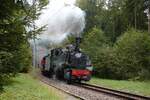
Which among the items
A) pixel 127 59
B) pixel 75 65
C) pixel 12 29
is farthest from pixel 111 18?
pixel 12 29

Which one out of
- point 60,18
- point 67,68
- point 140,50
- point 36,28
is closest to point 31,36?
point 36,28

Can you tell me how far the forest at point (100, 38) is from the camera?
29.9 ft

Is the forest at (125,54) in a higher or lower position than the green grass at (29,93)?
higher

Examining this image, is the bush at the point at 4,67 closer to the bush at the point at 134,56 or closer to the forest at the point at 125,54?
the forest at the point at 125,54

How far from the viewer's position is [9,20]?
9.02 meters

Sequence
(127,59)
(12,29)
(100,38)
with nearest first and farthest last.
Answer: (12,29)
(127,59)
(100,38)

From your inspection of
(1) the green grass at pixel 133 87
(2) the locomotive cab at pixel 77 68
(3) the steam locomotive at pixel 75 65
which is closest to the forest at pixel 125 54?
(3) the steam locomotive at pixel 75 65

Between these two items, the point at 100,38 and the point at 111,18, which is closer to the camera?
the point at 100,38

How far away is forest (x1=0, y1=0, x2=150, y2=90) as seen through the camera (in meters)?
9.11

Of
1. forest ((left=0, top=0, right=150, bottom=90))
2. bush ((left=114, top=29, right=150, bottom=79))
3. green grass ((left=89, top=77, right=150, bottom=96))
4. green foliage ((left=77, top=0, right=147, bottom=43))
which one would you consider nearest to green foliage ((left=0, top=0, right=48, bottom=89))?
forest ((left=0, top=0, right=150, bottom=90))

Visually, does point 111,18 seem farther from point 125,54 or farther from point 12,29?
point 12,29

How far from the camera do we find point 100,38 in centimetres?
5497

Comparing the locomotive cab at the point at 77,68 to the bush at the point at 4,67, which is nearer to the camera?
the bush at the point at 4,67

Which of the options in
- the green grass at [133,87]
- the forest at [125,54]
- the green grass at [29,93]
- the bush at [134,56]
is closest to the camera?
the green grass at [29,93]
